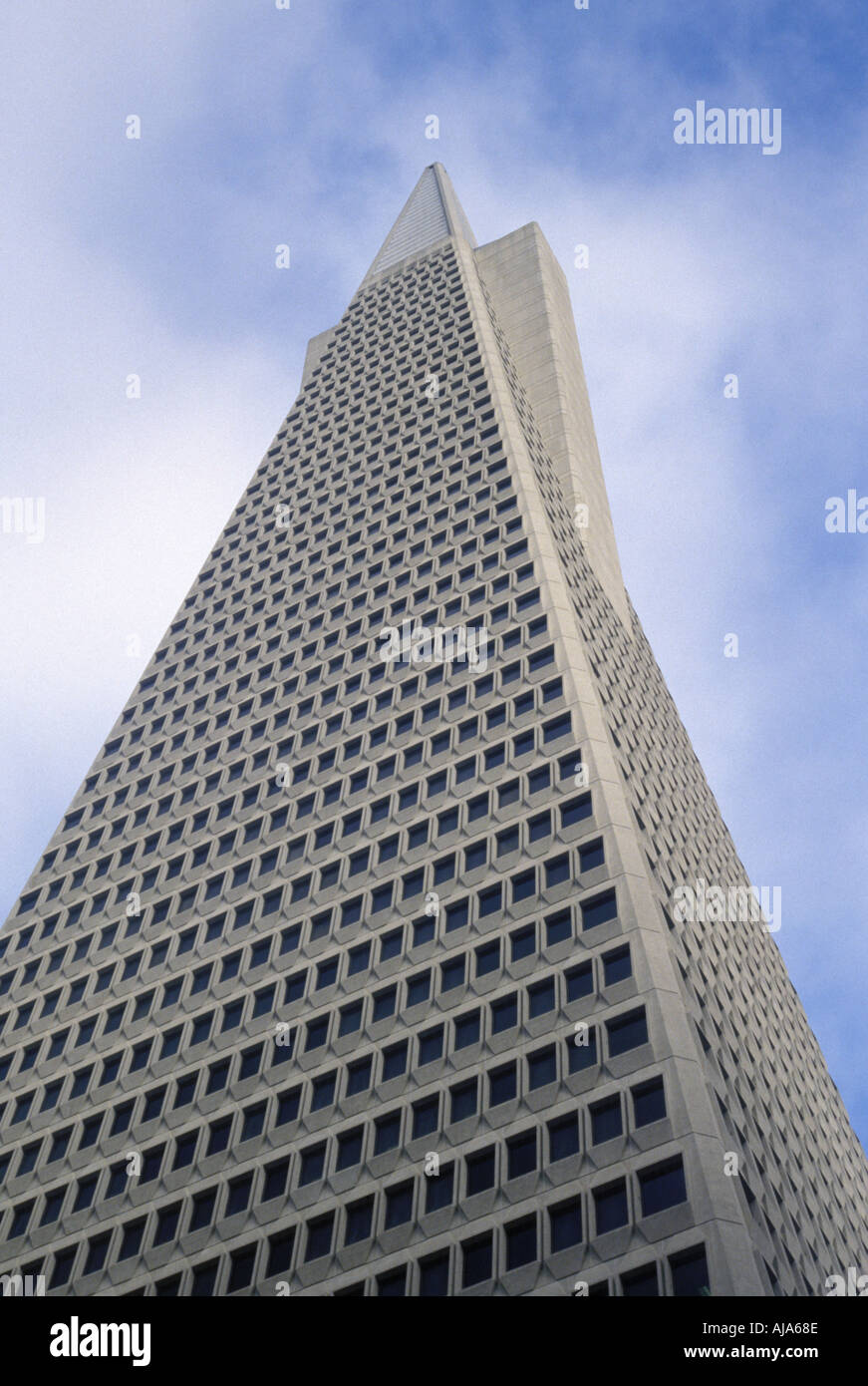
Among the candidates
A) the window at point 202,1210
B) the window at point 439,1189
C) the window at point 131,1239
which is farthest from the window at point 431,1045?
the window at point 131,1239

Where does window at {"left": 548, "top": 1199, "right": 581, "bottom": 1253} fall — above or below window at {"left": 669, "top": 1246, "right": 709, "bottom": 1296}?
above

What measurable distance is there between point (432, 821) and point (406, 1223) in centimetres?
1892

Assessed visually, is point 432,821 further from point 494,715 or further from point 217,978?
point 217,978

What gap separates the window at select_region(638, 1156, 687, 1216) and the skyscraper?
112mm

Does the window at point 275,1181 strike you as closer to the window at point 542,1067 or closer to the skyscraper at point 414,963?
the skyscraper at point 414,963

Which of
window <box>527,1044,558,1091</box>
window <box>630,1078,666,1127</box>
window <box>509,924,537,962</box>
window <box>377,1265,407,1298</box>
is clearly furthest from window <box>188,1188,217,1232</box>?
window <box>630,1078,666,1127</box>

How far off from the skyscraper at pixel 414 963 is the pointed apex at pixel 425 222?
151ft

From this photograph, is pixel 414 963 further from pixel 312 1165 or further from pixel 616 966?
pixel 616 966

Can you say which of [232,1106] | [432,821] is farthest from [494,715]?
[232,1106]

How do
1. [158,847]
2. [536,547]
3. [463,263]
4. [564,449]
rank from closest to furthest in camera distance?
[158,847]
[536,547]
[564,449]
[463,263]

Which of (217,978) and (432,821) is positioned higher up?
(432,821)

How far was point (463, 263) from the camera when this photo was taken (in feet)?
401

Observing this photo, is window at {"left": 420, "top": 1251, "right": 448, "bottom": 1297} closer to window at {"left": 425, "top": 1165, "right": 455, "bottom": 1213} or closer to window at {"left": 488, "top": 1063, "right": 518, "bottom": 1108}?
window at {"left": 425, "top": 1165, "right": 455, "bottom": 1213}

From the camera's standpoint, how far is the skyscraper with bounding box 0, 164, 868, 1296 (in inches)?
1747
